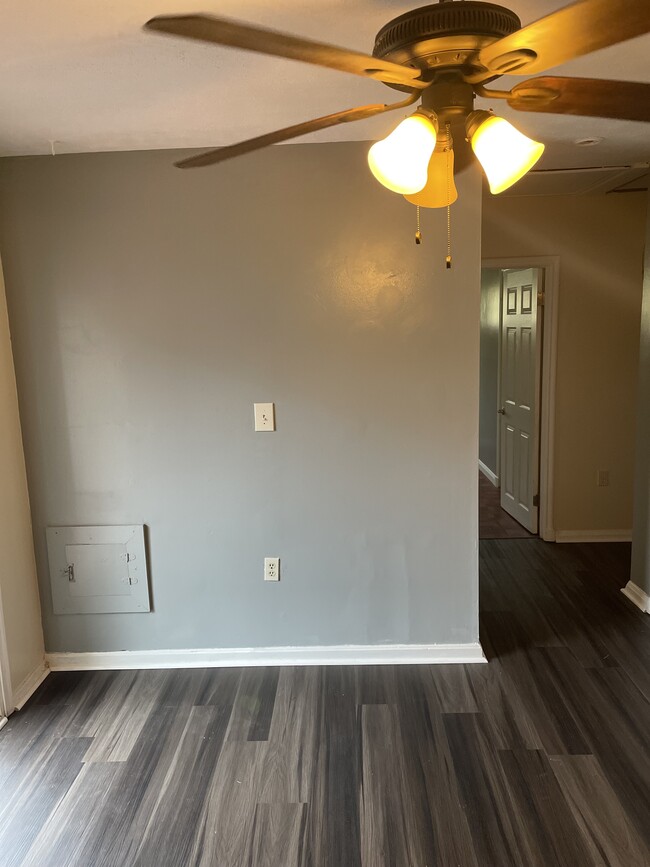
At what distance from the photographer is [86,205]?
2668mm

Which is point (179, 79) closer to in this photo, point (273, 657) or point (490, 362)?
point (273, 657)

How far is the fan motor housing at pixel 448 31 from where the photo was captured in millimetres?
1039

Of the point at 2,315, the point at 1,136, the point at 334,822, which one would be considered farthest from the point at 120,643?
the point at 1,136

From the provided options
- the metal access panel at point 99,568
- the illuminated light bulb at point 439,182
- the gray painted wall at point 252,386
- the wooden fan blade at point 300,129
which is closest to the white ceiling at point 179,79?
the gray painted wall at point 252,386

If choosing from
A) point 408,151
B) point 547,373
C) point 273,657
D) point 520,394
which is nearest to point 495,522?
point 520,394

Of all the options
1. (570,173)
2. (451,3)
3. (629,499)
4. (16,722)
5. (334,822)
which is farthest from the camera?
(629,499)

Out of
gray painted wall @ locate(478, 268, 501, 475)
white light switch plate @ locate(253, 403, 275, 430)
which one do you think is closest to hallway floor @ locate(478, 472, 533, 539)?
gray painted wall @ locate(478, 268, 501, 475)

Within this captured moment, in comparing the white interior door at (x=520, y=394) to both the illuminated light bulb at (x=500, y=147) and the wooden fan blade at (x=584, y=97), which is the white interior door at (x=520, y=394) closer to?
the wooden fan blade at (x=584, y=97)

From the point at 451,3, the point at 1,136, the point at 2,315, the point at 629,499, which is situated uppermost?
the point at 1,136

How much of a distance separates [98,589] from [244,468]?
3.02 feet

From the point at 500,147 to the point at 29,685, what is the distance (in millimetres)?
2891

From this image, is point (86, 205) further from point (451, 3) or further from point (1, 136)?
point (451, 3)

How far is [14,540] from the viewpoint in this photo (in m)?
2.75

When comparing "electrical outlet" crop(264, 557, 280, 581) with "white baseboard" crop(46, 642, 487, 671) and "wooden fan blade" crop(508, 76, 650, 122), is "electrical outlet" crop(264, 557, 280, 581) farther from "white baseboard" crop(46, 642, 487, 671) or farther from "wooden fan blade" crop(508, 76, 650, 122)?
"wooden fan blade" crop(508, 76, 650, 122)
